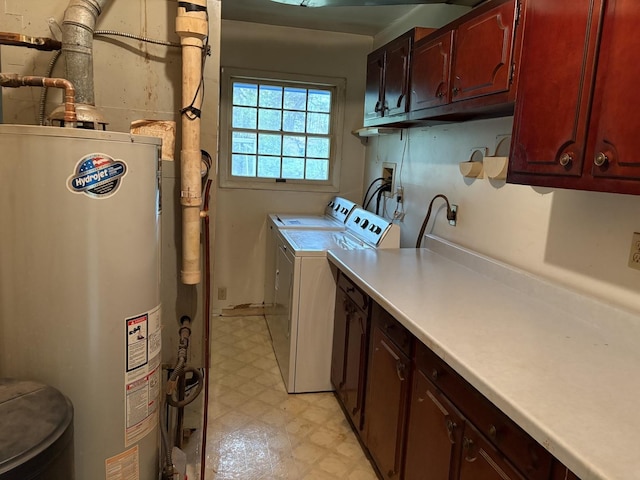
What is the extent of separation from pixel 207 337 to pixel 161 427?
393 millimetres

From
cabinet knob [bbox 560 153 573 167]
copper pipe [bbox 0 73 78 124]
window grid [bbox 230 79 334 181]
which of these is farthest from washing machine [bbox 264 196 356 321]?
cabinet knob [bbox 560 153 573 167]

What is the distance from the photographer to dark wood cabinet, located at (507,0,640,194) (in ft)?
3.60

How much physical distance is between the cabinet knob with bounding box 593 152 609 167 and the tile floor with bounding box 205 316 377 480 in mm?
1627

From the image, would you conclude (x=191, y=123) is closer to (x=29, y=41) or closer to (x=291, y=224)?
(x=29, y=41)

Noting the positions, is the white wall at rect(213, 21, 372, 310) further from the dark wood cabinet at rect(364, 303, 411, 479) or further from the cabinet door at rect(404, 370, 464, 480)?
the cabinet door at rect(404, 370, 464, 480)

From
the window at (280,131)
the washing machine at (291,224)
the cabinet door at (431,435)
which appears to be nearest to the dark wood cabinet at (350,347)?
the cabinet door at (431,435)

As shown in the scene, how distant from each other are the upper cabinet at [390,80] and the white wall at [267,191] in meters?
0.97

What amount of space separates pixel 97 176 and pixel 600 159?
1319mm

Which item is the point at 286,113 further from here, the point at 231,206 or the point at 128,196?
the point at 128,196

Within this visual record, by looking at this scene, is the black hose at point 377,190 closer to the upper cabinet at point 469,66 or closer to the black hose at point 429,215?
the black hose at point 429,215

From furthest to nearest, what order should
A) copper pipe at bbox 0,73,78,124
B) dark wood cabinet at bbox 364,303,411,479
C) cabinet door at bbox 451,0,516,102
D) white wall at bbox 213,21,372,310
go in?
white wall at bbox 213,21,372,310 → dark wood cabinet at bbox 364,303,411,479 → cabinet door at bbox 451,0,516,102 → copper pipe at bbox 0,73,78,124

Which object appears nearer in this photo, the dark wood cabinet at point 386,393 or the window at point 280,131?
the dark wood cabinet at point 386,393

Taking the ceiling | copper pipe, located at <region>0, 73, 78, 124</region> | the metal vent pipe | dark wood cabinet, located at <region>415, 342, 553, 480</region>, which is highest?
the ceiling

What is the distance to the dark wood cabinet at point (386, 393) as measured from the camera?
1.70m
